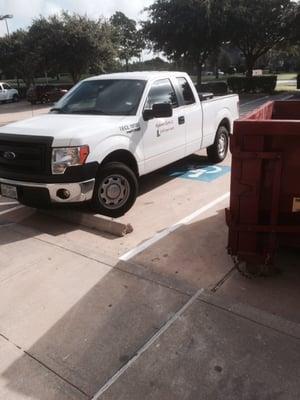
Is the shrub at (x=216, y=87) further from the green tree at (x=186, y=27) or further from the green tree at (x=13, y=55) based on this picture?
the green tree at (x=13, y=55)

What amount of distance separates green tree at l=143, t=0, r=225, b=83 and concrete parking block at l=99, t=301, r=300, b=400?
22.6m

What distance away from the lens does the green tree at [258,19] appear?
2303 centimetres

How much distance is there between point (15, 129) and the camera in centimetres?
509

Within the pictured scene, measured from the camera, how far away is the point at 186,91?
6.77 metres

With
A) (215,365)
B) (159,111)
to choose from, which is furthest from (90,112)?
(215,365)

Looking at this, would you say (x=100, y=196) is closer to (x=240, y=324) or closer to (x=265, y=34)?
(x=240, y=324)

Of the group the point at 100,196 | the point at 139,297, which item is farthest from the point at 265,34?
the point at 139,297

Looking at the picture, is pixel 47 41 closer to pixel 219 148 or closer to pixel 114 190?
pixel 219 148

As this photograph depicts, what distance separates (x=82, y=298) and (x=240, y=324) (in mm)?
1418

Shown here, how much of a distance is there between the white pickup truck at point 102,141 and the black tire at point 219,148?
952 mm

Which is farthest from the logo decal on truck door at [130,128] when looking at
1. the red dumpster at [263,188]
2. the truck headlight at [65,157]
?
the red dumpster at [263,188]

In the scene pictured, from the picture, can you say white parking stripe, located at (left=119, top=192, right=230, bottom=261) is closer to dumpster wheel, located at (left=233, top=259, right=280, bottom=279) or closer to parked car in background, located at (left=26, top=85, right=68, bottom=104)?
dumpster wheel, located at (left=233, top=259, right=280, bottom=279)

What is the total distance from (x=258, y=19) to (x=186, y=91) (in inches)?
781

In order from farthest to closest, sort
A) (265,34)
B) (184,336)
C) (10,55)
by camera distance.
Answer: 1. (10,55)
2. (265,34)
3. (184,336)
